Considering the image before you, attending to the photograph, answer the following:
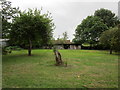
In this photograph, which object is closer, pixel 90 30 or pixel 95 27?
pixel 95 27

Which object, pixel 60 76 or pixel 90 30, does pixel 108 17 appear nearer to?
pixel 90 30

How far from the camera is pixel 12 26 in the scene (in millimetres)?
11391

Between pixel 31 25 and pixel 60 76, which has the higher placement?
pixel 31 25

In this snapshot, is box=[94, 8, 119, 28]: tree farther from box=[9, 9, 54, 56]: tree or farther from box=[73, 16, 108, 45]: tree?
box=[9, 9, 54, 56]: tree

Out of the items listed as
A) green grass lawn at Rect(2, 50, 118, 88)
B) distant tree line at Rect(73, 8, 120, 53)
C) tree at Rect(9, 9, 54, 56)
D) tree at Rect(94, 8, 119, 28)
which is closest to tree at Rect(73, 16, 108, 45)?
distant tree line at Rect(73, 8, 120, 53)

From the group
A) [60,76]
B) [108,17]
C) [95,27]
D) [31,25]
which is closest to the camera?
[60,76]

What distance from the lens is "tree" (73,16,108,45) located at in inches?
1096

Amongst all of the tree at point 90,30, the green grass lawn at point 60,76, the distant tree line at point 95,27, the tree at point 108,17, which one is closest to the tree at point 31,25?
the green grass lawn at point 60,76

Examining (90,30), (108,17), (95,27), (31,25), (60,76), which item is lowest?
(60,76)

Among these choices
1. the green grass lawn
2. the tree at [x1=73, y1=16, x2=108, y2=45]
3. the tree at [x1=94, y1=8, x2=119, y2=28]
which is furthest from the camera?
the tree at [x1=94, y1=8, x2=119, y2=28]

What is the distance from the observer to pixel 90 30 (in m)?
28.5

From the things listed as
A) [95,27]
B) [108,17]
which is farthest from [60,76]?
[108,17]

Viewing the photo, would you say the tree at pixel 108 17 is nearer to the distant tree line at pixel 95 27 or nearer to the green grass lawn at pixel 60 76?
the distant tree line at pixel 95 27

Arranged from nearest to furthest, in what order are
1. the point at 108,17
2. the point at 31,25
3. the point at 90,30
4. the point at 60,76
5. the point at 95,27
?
the point at 60,76, the point at 31,25, the point at 95,27, the point at 90,30, the point at 108,17
